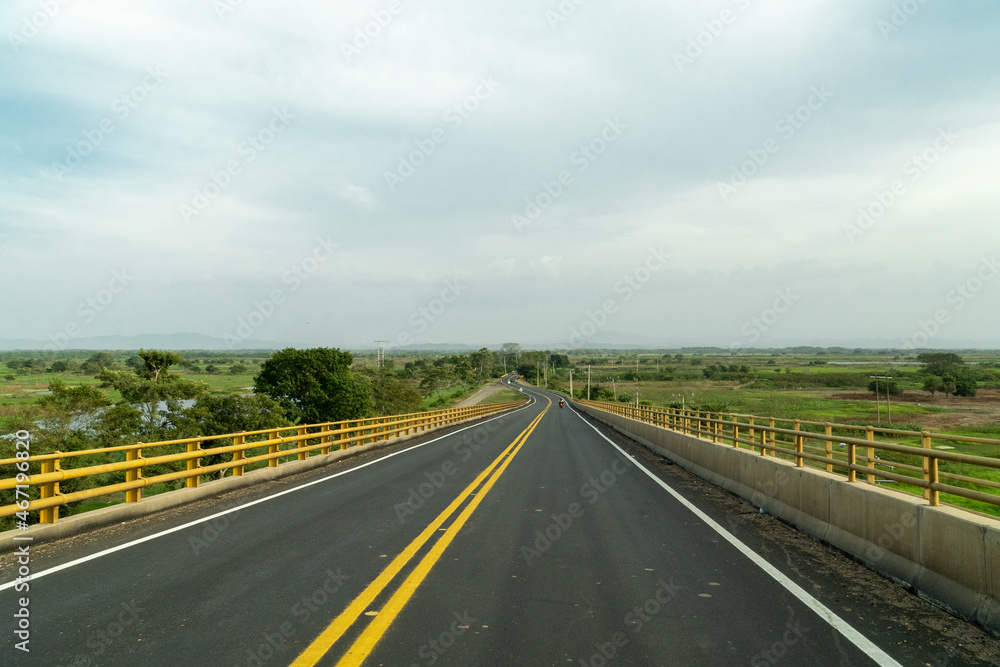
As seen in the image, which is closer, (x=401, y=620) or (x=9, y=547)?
(x=401, y=620)

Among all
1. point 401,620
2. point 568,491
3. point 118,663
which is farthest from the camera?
point 568,491

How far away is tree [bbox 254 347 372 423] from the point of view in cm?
6050

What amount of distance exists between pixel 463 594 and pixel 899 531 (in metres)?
4.37

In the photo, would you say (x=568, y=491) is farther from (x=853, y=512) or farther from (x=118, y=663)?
(x=118, y=663)

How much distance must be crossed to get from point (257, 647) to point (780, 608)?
4.15m

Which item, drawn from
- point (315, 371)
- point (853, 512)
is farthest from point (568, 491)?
point (315, 371)

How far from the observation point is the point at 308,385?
6125 cm

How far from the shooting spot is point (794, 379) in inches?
5458

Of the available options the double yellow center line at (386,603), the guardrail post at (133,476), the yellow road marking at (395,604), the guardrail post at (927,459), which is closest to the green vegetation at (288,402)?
the guardrail post at (133,476)

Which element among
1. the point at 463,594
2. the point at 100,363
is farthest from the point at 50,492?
the point at 100,363

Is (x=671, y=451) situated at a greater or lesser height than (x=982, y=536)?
lesser

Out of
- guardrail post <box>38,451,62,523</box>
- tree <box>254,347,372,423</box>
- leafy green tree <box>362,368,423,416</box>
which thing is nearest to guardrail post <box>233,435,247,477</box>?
guardrail post <box>38,451,62,523</box>

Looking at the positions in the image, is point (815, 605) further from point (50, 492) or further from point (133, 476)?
point (133, 476)

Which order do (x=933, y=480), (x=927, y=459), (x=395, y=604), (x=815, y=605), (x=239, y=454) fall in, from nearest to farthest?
1. (x=395, y=604)
2. (x=815, y=605)
3. (x=933, y=480)
4. (x=927, y=459)
5. (x=239, y=454)
